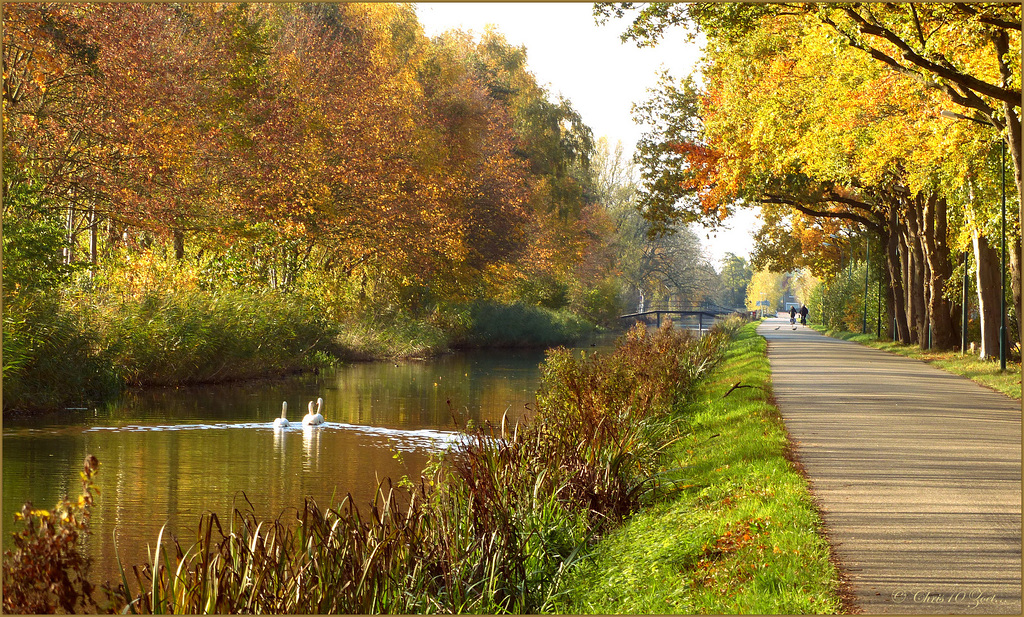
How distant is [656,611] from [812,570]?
1062mm

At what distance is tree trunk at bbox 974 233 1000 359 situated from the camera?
27547mm

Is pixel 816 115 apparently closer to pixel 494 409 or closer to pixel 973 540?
pixel 494 409

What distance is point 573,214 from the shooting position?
57938 mm

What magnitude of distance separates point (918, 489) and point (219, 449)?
989 centimetres

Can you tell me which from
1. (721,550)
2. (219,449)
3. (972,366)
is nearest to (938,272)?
(972,366)

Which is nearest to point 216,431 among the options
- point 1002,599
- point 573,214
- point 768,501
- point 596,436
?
point 596,436

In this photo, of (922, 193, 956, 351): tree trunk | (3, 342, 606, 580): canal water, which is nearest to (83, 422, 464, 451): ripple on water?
(3, 342, 606, 580): canal water

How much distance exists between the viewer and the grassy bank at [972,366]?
21.4 meters

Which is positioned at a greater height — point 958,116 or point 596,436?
point 958,116

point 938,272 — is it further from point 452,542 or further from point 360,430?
point 452,542

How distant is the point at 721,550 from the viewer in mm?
7645

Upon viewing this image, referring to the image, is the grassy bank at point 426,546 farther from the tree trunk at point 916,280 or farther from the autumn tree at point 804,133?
the tree trunk at point 916,280

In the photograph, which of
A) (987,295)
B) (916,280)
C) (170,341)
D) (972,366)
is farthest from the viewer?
(916,280)

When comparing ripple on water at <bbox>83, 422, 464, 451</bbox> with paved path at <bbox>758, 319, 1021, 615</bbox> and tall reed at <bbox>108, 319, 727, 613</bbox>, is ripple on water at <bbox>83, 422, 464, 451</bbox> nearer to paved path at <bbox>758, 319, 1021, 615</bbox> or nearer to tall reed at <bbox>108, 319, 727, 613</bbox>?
tall reed at <bbox>108, 319, 727, 613</bbox>
